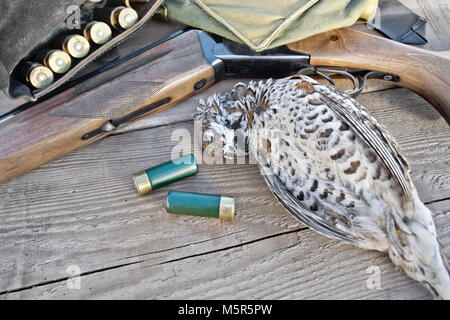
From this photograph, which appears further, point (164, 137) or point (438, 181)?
point (164, 137)

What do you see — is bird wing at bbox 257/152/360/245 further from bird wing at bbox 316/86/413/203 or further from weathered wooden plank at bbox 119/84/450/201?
weathered wooden plank at bbox 119/84/450/201

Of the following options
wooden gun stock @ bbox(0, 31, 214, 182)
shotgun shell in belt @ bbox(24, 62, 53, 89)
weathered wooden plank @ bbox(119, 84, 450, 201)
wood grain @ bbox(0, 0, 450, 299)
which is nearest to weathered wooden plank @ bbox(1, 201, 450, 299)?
wood grain @ bbox(0, 0, 450, 299)

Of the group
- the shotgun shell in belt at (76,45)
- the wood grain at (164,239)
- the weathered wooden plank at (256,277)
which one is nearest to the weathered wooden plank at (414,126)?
the wood grain at (164,239)

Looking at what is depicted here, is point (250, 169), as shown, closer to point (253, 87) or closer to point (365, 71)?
point (253, 87)

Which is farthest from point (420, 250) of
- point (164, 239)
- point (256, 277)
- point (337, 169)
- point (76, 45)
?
point (76, 45)

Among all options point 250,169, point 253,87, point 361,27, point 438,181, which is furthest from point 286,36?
point 438,181

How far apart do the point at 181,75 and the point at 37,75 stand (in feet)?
1.29

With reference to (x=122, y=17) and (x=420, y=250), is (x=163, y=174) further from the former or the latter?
(x=420, y=250)

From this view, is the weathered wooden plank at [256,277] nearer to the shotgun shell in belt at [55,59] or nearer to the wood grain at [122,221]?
the wood grain at [122,221]

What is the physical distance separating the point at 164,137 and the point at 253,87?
32cm

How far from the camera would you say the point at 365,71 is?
1242 millimetres

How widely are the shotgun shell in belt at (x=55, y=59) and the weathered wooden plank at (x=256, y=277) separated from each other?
22.2 inches
